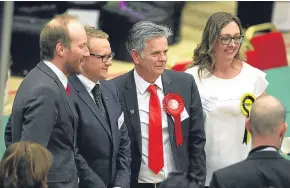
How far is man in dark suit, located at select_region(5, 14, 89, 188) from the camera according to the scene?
494 centimetres

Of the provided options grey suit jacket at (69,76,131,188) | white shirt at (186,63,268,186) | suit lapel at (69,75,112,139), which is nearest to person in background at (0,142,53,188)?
grey suit jacket at (69,76,131,188)

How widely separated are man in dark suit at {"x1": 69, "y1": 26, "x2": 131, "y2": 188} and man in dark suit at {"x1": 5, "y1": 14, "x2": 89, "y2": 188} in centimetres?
21

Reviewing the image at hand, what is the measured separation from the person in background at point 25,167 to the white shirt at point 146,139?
4.94 feet

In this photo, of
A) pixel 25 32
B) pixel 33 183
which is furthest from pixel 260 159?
pixel 25 32

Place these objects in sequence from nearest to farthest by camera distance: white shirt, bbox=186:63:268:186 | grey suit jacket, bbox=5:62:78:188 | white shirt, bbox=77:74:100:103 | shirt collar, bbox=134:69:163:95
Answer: grey suit jacket, bbox=5:62:78:188 < white shirt, bbox=77:74:100:103 < shirt collar, bbox=134:69:163:95 < white shirt, bbox=186:63:268:186

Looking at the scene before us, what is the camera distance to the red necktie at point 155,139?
570 cm

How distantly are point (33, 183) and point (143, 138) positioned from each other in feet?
5.30

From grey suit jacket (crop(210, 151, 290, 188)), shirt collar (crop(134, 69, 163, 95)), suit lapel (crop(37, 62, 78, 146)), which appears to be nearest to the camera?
grey suit jacket (crop(210, 151, 290, 188))

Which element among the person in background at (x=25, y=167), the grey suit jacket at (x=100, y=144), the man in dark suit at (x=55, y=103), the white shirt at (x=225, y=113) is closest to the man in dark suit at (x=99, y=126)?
the grey suit jacket at (x=100, y=144)

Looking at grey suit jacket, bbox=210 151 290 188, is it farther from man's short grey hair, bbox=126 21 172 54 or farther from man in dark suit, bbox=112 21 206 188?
man's short grey hair, bbox=126 21 172 54

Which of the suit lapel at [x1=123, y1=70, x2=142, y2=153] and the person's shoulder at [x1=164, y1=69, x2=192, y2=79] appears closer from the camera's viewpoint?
the suit lapel at [x1=123, y1=70, x2=142, y2=153]

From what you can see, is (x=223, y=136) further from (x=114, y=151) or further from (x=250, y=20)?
(x=250, y=20)

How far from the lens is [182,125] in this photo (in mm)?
5793

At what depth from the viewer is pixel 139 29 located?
18.9 feet
